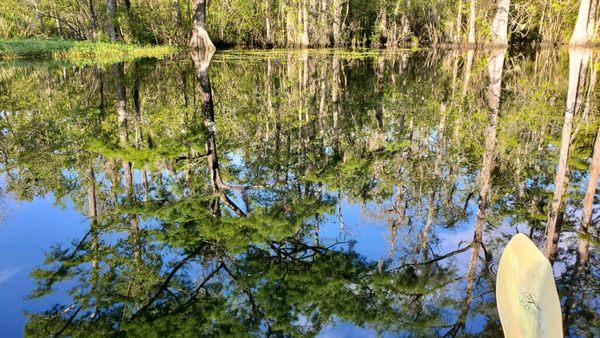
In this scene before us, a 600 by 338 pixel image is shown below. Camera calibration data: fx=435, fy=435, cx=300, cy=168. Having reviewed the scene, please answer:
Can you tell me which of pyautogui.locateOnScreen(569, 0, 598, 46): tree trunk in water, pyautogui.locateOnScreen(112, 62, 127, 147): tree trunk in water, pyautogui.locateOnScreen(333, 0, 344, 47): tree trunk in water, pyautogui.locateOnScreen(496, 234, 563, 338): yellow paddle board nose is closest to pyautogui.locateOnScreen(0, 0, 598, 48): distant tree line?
pyautogui.locateOnScreen(333, 0, 344, 47): tree trunk in water

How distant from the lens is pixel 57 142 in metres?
5.93

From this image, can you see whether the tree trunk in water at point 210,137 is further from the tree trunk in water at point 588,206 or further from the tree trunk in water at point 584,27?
the tree trunk in water at point 584,27

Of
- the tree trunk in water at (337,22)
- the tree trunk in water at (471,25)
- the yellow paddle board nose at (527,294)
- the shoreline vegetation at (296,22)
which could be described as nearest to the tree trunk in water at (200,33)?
the shoreline vegetation at (296,22)

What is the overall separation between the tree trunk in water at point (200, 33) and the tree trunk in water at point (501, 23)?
1154 centimetres

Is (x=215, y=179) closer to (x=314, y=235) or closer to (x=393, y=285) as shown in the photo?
(x=314, y=235)

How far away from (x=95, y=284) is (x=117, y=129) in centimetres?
420

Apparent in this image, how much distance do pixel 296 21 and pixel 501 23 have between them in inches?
571

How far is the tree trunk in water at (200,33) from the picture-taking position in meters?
18.5

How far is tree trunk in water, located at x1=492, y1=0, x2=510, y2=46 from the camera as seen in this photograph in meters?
15.3

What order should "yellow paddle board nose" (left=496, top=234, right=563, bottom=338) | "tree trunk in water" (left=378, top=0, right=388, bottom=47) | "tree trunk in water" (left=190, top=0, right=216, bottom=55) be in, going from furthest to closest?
1. "tree trunk in water" (left=378, top=0, right=388, bottom=47)
2. "tree trunk in water" (left=190, top=0, right=216, bottom=55)
3. "yellow paddle board nose" (left=496, top=234, right=563, bottom=338)

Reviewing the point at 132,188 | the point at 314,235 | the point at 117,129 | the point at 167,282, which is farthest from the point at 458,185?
the point at 117,129

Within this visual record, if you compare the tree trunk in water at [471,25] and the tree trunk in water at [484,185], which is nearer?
the tree trunk in water at [484,185]

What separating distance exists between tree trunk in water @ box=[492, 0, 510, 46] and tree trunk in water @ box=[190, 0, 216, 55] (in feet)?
37.9

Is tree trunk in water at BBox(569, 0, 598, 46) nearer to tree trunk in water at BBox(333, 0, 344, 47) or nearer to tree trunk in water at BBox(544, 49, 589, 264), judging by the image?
tree trunk in water at BBox(544, 49, 589, 264)
